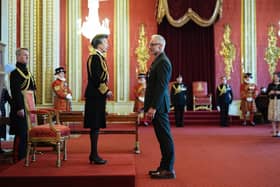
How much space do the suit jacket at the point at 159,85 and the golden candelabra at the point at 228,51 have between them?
9.40 metres

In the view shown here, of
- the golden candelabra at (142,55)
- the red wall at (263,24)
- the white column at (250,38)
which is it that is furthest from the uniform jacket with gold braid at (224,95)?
the golden candelabra at (142,55)

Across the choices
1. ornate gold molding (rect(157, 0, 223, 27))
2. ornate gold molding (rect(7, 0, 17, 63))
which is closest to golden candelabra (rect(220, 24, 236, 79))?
ornate gold molding (rect(157, 0, 223, 27))

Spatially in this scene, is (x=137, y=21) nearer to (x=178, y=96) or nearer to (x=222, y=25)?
(x=222, y=25)

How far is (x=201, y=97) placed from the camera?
43.5ft

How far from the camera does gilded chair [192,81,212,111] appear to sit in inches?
518

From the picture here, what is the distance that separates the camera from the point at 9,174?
4.08m

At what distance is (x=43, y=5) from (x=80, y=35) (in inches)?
95.0

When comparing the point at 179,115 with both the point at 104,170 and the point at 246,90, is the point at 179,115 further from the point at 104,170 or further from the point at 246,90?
the point at 104,170

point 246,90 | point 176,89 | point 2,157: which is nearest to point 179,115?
point 176,89

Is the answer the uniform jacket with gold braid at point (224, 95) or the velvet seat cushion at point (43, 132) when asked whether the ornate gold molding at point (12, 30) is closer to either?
the velvet seat cushion at point (43, 132)

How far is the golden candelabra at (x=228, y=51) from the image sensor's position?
13500 mm

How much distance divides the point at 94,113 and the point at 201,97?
29.7 feet

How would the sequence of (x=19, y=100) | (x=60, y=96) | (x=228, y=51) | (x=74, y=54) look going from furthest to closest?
(x=228, y=51) → (x=74, y=54) → (x=60, y=96) → (x=19, y=100)

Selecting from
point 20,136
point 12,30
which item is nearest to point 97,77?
point 20,136
